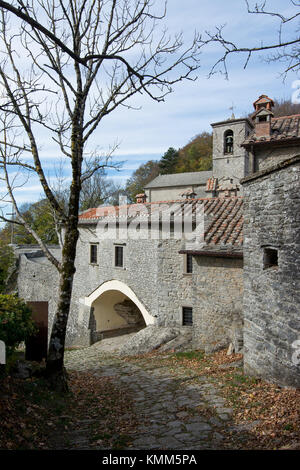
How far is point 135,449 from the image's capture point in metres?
4.36

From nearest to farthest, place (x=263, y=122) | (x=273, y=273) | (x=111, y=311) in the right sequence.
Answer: (x=273, y=273) < (x=263, y=122) < (x=111, y=311)

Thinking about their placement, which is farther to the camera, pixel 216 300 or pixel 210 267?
pixel 210 267

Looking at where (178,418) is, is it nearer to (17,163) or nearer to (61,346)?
(61,346)

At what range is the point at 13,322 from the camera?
5.87 meters

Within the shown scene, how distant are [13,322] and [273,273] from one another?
479 centimetres

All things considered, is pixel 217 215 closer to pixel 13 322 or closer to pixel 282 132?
pixel 282 132

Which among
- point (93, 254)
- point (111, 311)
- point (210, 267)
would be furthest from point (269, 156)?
point (111, 311)

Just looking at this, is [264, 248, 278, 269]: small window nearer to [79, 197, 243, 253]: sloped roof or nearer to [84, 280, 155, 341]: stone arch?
[79, 197, 243, 253]: sloped roof

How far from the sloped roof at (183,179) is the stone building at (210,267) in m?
13.3

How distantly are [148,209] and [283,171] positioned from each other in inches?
414

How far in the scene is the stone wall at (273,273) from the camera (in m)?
5.36

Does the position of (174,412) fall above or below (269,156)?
below

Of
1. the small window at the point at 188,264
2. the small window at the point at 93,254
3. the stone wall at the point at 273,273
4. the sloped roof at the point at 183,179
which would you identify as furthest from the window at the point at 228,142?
the stone wall at the point at 273,273

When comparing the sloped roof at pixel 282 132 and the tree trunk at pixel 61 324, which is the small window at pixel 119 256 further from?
the tree trunk at pixel 61 324
